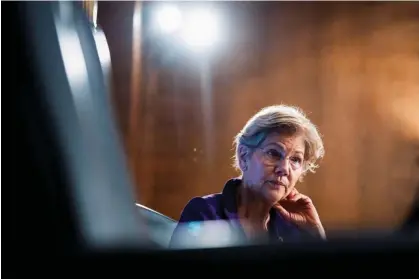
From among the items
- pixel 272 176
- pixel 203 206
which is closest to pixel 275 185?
pixel 272 176

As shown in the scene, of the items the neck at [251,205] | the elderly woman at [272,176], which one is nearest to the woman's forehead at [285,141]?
the elderly woman at [272,176]

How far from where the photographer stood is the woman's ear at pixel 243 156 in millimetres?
1051

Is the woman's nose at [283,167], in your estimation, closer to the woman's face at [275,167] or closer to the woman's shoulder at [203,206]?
the woman's face at [275,167]

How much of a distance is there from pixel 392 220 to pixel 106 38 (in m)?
0.67

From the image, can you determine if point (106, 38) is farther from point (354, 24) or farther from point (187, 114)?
point (354, 24)

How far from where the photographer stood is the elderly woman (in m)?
1.05

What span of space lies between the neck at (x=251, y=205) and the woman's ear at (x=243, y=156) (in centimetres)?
4

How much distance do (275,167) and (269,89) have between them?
159 millimetres

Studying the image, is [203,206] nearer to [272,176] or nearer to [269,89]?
[272,176]

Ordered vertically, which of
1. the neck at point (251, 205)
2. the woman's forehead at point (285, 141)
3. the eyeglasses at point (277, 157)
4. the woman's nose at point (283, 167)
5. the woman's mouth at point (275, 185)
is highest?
the woman's forehead at point (285, 141)

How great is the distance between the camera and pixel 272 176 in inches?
42.2

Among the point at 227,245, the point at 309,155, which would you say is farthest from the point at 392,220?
the point at 227,245

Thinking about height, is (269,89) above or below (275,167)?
above

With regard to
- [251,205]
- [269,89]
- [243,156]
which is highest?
[269,89]
